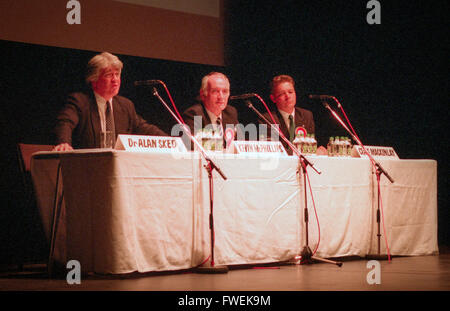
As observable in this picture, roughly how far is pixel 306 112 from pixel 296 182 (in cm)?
135

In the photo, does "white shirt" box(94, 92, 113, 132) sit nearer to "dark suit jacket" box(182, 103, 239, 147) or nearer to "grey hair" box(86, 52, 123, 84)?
"grey hair" box(86, 52, 123, 84)

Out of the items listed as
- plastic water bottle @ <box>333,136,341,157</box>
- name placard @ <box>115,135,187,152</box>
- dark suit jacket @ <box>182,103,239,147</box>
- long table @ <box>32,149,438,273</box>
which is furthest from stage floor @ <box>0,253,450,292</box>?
dark suit jacket @ <box>182,103,239,147</box>

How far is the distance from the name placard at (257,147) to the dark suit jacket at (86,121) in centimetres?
71

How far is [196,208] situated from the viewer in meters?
4.18

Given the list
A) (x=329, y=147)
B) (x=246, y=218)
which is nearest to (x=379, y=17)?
(x=329, y=147)

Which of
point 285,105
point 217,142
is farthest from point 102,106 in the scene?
point 285,105

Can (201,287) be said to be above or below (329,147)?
below

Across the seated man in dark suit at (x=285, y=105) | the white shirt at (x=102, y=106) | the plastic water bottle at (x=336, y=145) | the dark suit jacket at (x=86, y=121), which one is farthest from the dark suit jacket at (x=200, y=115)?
the plastic water bottle at (x=336, y=145)

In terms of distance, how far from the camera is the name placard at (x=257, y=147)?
A: 4477mm

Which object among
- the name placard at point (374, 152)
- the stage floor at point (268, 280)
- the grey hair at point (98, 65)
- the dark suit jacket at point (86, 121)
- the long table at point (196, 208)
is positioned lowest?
the stage floor at point (268, 280)

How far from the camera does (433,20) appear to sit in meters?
6.45

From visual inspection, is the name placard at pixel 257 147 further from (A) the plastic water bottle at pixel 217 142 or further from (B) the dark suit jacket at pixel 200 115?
(B) the dark suit jacket at pixel 200 115
